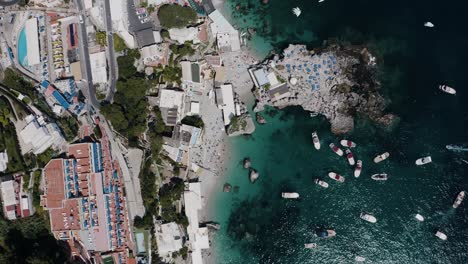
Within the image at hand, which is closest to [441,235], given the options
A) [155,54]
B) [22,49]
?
[155,54]

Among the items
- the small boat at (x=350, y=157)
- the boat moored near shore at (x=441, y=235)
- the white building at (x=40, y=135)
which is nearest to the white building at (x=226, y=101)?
the small boat at (x=350, y=157)

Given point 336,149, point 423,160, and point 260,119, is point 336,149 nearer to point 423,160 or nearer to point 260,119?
point 260,119

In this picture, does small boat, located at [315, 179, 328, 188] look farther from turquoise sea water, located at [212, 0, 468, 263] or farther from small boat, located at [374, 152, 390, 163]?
small boat, located at [374, 152, 390, 163]

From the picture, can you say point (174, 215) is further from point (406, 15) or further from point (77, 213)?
point (406, 15)

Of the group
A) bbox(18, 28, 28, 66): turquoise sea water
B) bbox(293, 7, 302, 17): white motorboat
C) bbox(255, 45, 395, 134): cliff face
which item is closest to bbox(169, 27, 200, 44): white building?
bbox(255, 45, 395, 134): cliff face

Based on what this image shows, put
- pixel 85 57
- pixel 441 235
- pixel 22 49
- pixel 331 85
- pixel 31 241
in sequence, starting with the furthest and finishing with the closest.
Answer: pixel 22 49, pixel 85 57, pixel 331 85, pixel 31 241, pixel 441 235

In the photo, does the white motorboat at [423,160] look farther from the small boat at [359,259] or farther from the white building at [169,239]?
the white building at [169,239]
